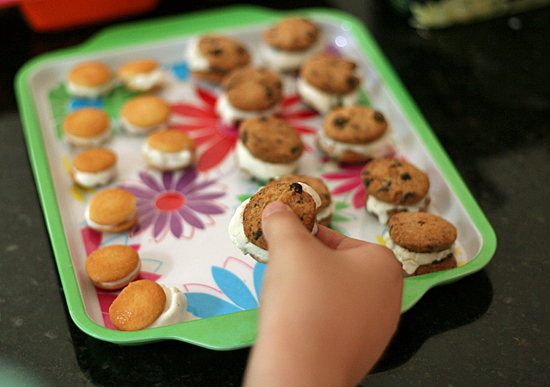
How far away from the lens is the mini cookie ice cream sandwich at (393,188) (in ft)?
4.53

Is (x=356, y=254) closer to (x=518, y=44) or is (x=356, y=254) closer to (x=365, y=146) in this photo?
(x=365, y=146)

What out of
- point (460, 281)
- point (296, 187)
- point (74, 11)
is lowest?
point (460, 281)

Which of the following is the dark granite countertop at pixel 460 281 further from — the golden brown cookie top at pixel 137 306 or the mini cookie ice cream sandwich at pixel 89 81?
the mini cookie ice cream sandwich at pixel 89 81

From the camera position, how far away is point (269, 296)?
824 millimetres

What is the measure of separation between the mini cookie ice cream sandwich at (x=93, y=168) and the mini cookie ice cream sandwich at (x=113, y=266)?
298 mm

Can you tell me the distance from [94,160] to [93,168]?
31 millimetres

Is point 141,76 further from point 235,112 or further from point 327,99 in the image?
point 327,99

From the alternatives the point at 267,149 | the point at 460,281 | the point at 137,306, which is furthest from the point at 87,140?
the point at 460,281

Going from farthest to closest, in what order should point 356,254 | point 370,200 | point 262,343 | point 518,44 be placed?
1. point 518,44
2. point 370,200
3. point 356,254
4. point 262,343

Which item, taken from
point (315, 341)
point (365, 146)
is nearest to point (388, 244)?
point (365, 146)

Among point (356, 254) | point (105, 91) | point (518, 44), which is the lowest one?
point (518, 44)

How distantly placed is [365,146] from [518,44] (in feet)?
3.19

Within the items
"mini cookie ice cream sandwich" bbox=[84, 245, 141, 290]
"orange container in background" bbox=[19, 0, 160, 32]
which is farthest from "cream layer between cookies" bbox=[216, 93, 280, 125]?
"orange container in background" bbox=[19, 0, 160, 32]

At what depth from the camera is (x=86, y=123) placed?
1.64 meters
